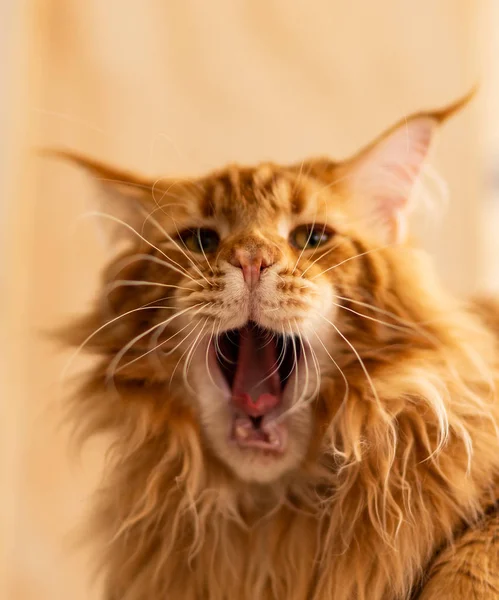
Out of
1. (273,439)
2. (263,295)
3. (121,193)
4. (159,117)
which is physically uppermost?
(159,117)

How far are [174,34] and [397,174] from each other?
1001mm

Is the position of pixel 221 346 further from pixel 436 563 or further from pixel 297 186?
pixel 436 563

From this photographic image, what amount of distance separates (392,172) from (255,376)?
0.40 metres

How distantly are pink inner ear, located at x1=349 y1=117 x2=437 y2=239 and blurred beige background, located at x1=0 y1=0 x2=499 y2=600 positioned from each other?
63 cm

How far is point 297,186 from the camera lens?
997 mm

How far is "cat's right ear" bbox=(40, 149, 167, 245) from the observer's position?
1.03 meters

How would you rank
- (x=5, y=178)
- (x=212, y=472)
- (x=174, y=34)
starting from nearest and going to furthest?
(x=212, y=472) → (x=5, y=178) → (x=174, y=34)

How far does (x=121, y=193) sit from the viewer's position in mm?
1039

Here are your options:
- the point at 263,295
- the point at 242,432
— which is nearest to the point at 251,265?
the point at 263,295

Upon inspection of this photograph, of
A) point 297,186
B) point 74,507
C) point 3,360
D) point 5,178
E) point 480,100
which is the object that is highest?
point 480,100

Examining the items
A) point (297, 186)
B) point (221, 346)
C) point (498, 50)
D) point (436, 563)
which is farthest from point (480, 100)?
point (436, 563)

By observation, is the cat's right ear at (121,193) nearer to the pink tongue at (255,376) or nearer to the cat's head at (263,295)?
the cat's head at (263,295)

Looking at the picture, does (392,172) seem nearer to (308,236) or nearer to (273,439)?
(308,236)

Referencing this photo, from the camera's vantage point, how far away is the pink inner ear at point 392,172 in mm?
979
